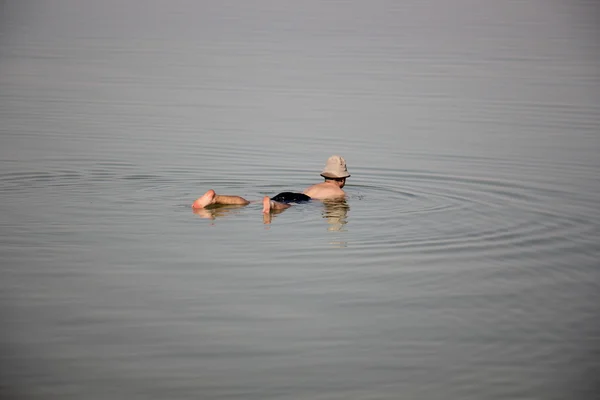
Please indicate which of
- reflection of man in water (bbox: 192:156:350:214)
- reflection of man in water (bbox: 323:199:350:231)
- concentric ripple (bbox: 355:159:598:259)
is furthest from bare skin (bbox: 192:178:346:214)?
concentric ripple (bbox: 355:159:598:259)

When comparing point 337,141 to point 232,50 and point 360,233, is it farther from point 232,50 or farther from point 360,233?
point 232,50

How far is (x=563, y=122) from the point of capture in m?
23.1

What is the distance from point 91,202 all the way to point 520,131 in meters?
10.4

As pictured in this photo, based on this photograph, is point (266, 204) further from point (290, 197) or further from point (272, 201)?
point (290, 197)

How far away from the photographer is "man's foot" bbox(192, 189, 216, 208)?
13.8m

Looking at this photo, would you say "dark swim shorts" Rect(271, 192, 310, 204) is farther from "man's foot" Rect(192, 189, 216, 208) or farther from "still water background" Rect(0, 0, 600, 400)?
"man's foot" Rect(192, 189, 216, 208)

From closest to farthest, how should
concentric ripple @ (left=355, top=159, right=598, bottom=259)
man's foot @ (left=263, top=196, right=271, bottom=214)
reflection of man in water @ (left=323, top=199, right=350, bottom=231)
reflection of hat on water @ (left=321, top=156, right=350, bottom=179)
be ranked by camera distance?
concentric ripple @ (left=355, top=159, right=598, bottom=259)
reflection of man in water @ (left=323, top=199, right=350, bottom=231)
man's foot @ (left=263, top=196, right=271, bottom=214)
reflection of hat on water @ (left=321, top=156, right=350, bottom=179)

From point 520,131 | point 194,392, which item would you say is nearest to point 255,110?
point 520,131

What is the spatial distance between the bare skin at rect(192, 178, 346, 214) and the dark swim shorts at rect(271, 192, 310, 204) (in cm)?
9

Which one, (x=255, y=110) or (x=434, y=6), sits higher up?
(x=434, y=6)

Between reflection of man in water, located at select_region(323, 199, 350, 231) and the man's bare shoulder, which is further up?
the man's bare shoulder

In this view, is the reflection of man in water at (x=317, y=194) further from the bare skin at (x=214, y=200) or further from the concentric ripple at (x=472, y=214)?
the concentric ripple at (x=472, y=214)

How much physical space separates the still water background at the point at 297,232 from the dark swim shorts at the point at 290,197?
0.15 metres

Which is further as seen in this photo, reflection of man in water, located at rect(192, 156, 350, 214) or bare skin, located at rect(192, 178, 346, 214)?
reflection of man in water, located at rect(192, 156, 350, 214)
